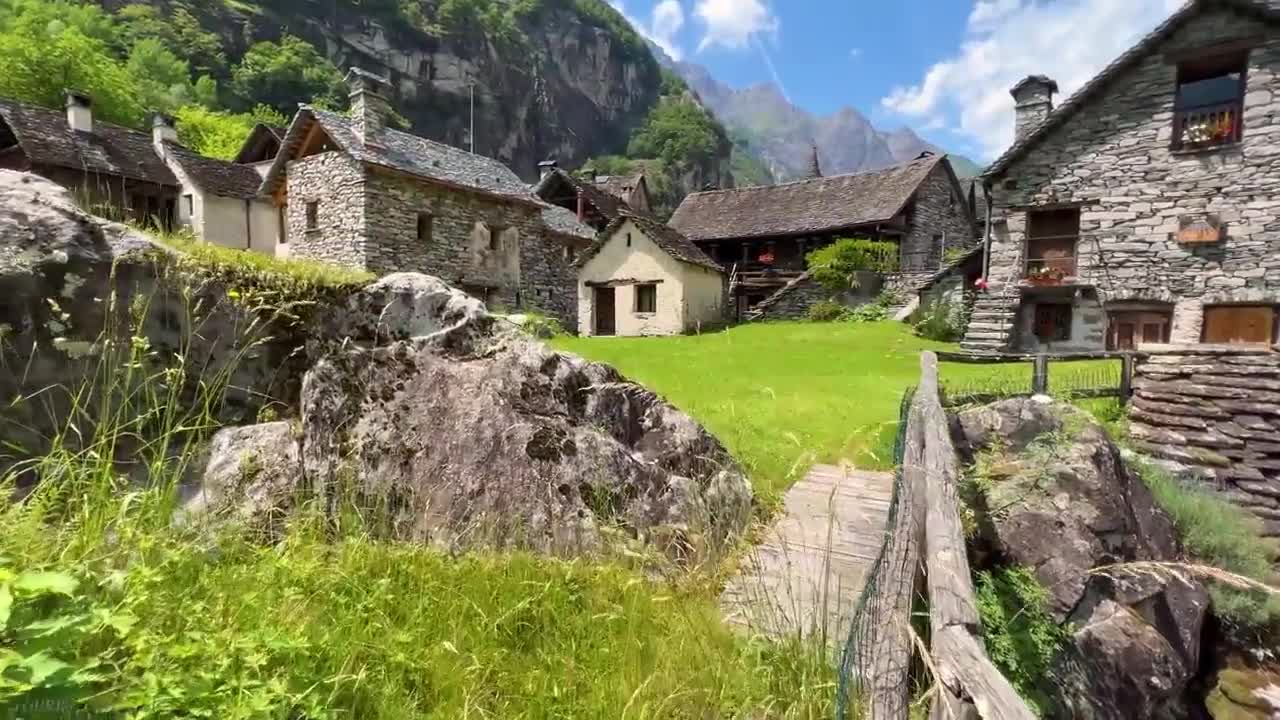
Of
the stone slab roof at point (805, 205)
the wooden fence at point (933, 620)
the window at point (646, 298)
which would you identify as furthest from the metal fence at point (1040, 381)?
the stone slab roof at point (805, 205)

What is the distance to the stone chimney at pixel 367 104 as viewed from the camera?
→ 63.5 feet

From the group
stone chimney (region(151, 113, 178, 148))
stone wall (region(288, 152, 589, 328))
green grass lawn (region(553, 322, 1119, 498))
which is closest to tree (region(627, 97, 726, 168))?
stone wall (region(288, 152, 589, 328))

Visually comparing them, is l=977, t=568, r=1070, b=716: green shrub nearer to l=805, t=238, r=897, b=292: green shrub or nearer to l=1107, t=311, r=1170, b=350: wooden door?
l=1107, t=311, r=1170, b=350: wooden door

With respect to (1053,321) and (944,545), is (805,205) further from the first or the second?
(944,545)

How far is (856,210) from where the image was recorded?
29531 mm

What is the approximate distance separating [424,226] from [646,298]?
28.8 feet

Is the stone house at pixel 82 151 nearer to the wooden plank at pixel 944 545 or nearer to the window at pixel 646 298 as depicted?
the window at pixel 646 298

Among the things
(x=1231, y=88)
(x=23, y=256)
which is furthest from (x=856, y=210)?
(x=23, y=256)

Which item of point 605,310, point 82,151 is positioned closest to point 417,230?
point 605,310

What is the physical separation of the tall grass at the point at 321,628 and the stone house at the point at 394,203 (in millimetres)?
16348

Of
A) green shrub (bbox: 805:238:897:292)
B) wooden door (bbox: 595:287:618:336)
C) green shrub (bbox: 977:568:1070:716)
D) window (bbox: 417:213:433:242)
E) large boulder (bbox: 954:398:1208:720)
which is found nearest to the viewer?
green shrub (bbox: 977:568:1070:716)

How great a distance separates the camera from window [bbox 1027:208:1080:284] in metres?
16.8

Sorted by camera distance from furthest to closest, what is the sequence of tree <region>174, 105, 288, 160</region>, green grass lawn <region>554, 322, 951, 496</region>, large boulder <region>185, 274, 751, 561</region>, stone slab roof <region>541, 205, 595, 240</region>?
tree <region>174, 105, 288, 160</region>, stone slab roof <region>541, 205, 595, 240</region>, green grass lawn <region>554, 322, 951, 496</region>, large boulder <region>185, 274, 751, 561</region>

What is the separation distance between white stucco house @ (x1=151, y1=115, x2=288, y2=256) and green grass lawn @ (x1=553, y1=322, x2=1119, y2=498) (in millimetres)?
19158
